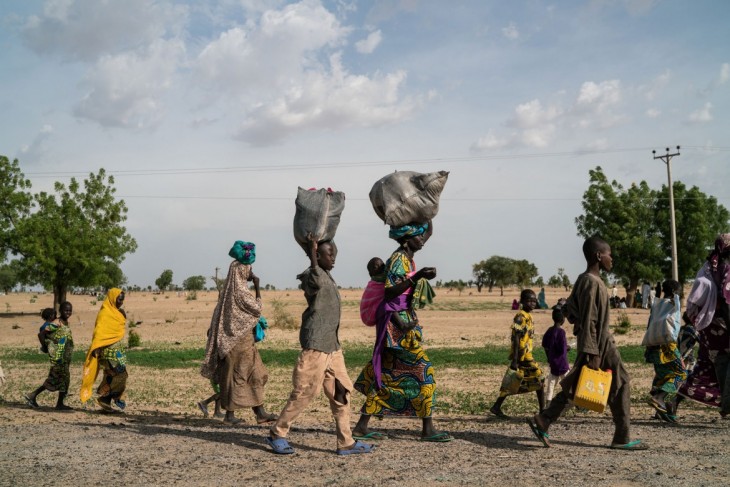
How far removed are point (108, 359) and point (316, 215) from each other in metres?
4.42

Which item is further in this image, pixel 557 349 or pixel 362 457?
pixel 557 349

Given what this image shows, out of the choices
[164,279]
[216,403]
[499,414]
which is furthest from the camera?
[164,279]

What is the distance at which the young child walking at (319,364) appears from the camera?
21.2 ft

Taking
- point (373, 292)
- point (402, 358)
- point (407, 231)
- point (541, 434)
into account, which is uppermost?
point (407, 231)

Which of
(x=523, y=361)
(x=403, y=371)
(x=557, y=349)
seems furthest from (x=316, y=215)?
(x=557, y=349)

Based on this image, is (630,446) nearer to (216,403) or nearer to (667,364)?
(667,364)

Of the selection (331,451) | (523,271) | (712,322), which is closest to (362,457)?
(331,451)

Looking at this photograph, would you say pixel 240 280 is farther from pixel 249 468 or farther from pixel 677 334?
pixel 677 334

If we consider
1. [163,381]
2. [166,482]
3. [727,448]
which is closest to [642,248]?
[163,381]

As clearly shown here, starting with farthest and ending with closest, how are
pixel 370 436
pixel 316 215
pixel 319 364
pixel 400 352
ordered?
pixel 370 436
pixel 400 352
pixel 316 215
pixel 319 364

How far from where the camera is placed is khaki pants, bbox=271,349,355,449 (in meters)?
6.44

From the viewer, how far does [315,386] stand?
21.2ft

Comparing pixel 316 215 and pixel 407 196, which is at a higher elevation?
pixel 407 196

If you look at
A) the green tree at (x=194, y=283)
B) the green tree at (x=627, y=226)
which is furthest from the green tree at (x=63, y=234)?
the green tree at (x=194, y=283)
